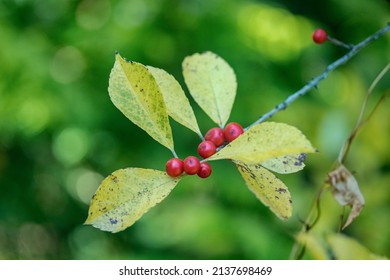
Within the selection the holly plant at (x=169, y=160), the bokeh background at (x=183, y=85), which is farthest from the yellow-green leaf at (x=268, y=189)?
the bokeh background at (x=183, y=85)

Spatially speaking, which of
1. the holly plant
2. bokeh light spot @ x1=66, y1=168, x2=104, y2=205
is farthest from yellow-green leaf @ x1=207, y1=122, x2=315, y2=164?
bokeh light spot @ x1=66, y1=168, x2=104, y2=205

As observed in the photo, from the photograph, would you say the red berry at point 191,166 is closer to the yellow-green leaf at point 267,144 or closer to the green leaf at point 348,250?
the yellow-green leaf at point 267,144

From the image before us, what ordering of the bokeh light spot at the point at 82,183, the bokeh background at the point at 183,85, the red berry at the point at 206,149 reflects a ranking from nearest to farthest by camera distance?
the red berry at the point at 206,149 → the bokeh background at the point at 183,85 → the bokeh light spot at the point at 82,183

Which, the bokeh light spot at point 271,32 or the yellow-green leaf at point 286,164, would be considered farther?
the bokeh light spot at point 271,32

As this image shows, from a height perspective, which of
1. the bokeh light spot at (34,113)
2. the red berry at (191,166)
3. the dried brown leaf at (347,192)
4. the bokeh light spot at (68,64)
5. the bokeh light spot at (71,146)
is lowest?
the bokeh light spot at (71,146)

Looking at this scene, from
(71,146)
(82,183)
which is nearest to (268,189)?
(71,146)

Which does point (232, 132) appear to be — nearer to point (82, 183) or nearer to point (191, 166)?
point (191, 166)

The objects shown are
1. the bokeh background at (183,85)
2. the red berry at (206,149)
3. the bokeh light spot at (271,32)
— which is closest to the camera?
the red berry at (206,149)
